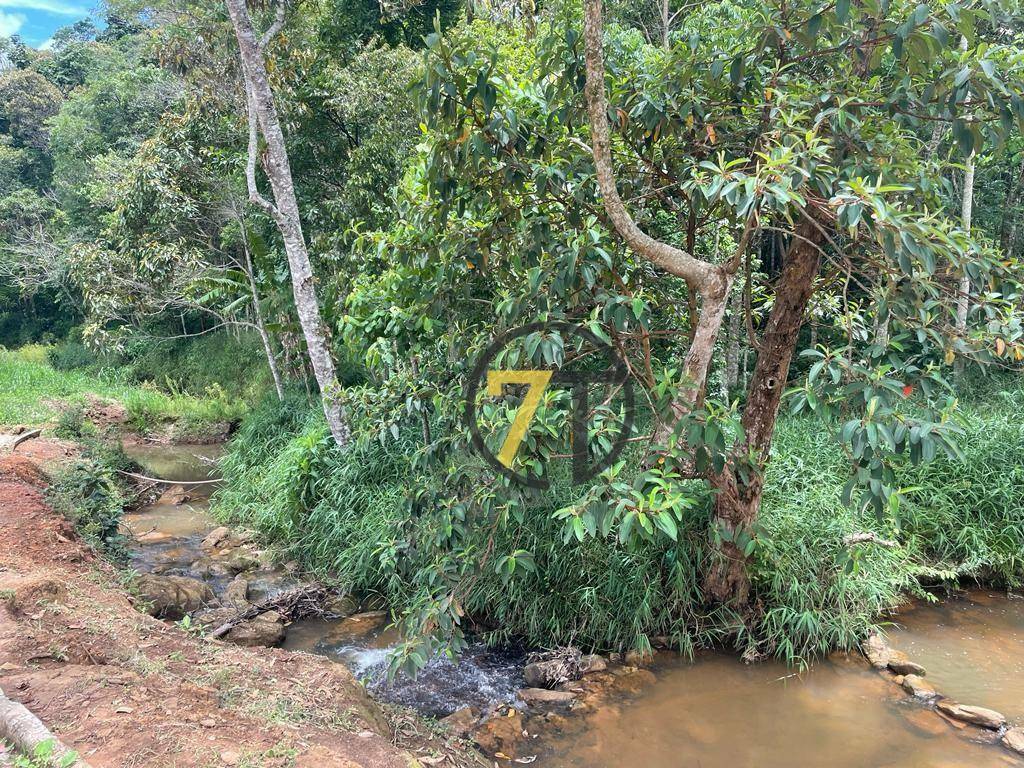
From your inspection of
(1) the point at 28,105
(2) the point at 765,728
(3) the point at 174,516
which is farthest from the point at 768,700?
(1) the point at 28,105

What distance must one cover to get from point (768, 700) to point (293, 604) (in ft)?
12.4

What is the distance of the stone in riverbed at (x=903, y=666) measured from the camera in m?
4.12

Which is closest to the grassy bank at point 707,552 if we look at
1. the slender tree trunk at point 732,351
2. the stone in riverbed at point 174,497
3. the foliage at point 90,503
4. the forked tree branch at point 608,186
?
the slender tree trunk at point 732,351

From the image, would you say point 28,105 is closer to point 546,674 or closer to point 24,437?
point 24,437

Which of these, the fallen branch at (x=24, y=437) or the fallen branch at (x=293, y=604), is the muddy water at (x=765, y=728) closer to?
the fallen branch at (x=293, y=604)

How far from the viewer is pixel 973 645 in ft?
14.6

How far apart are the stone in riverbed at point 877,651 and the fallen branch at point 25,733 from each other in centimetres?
451

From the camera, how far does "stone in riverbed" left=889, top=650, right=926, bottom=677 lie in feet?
13.5

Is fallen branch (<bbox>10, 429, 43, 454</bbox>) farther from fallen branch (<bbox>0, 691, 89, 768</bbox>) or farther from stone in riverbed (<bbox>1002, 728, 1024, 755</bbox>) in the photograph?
stone in riverbed (<bbox>1002, 728, 1024, 755</bbox>)

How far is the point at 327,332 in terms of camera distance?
674 centimetres

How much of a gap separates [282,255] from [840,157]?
764 cm

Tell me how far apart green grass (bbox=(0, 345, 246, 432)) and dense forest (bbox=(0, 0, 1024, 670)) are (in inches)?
172

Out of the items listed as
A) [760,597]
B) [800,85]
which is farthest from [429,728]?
[800,85]

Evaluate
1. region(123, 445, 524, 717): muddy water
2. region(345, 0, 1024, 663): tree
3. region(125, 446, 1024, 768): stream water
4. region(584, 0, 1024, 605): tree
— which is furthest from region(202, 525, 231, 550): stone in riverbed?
region(584, 0, 1024, 605): tree
